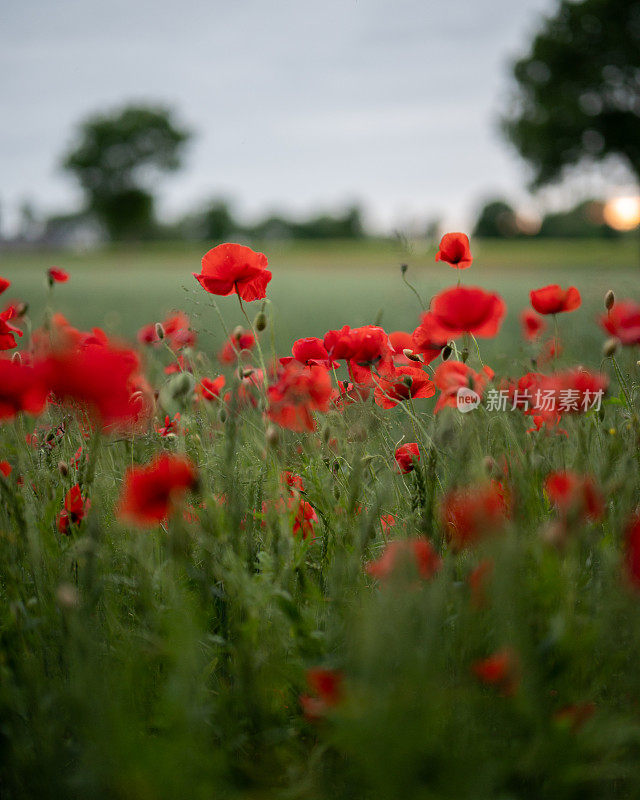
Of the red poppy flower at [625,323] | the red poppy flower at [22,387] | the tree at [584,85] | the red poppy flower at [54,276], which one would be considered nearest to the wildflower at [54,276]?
the red poppy flower at [54,276]

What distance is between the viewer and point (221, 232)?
151ft

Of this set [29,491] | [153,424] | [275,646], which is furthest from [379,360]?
[29,491]

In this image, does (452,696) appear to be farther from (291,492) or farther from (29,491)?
(29,491)

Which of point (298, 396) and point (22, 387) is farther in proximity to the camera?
point (298, 396)

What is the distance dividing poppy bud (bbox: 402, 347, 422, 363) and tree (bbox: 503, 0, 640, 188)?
16.7 meters

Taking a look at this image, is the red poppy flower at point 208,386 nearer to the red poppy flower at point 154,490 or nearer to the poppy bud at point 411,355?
the poppy bud at point 411,355

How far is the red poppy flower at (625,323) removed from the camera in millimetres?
1050

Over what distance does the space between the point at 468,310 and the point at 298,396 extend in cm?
27

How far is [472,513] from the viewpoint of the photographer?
0.67 meters

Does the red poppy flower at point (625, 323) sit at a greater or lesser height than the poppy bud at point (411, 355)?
greater

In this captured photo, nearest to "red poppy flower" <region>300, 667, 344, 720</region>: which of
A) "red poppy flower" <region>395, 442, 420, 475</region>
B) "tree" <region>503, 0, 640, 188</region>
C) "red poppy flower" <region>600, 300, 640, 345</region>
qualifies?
"red poppy flower" <region>395, 442, 420, 475</region>

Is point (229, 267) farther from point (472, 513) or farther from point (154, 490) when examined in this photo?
point (472, 513)

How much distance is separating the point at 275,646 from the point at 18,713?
1.02 feet

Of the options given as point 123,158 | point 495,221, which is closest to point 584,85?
point 495,221
